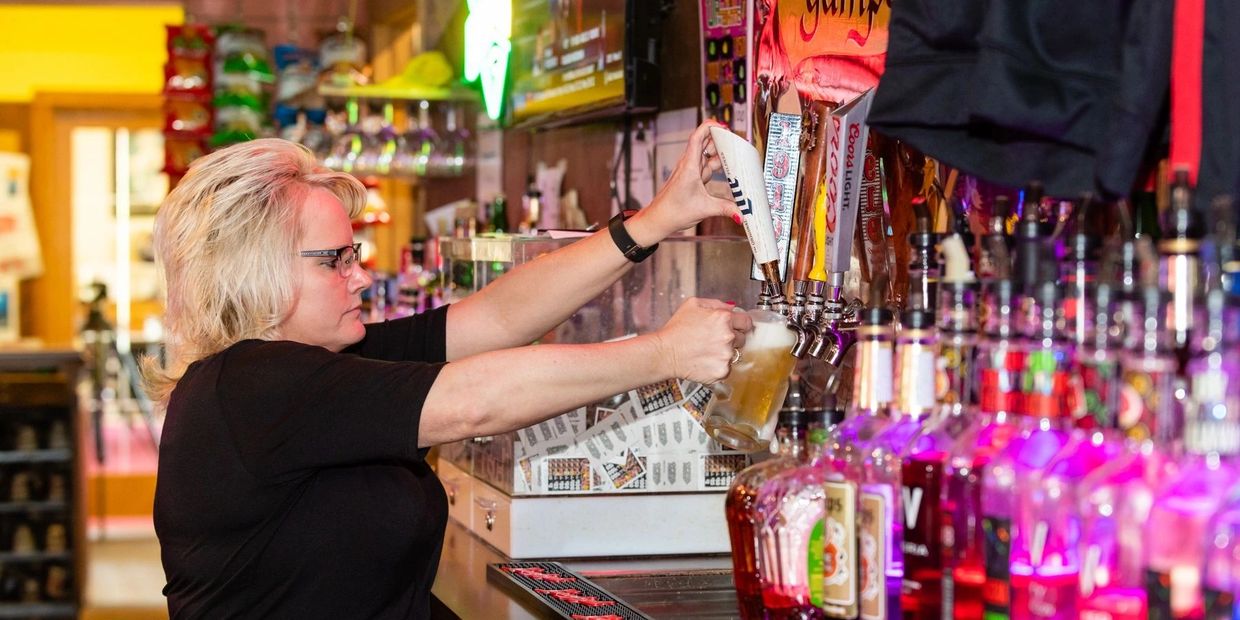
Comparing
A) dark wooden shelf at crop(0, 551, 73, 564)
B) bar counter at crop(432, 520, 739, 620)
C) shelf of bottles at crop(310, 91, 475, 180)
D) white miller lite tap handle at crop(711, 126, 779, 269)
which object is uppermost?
shelf of bottles at crop(310, 91, 475, 180)

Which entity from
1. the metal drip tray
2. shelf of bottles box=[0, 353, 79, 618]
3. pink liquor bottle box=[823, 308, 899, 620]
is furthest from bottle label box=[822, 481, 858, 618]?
shelf of bottles box=[0, 353, 79, 618]

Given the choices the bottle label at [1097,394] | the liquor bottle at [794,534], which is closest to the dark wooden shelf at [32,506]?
the liquor bottle at [794,534]

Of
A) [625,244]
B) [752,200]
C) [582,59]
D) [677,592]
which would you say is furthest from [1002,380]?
[582,59]

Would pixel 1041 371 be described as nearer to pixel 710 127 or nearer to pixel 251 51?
pixel 710 127

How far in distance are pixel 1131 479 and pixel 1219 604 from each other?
139 millimetres

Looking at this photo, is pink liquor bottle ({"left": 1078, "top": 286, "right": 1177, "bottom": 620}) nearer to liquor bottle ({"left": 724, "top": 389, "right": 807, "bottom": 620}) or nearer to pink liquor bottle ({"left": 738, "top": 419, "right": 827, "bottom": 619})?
pink liquor bottle ({"left": 738, "top": 419, "right": 827, "bottom": 619})

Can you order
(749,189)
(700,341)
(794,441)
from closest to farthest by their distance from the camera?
1. (794,441)
2. (700,341)
3. (749,189)

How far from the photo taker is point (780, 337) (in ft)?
6.73

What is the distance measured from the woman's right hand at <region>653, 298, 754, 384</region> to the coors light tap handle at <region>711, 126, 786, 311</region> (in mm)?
142

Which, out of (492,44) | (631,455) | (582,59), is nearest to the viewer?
(631,455)

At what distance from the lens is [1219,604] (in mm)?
1277

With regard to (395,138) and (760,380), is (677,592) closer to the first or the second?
(760,380)

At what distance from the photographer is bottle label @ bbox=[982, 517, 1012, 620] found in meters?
1.47

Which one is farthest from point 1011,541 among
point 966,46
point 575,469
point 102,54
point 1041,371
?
point 102,54
